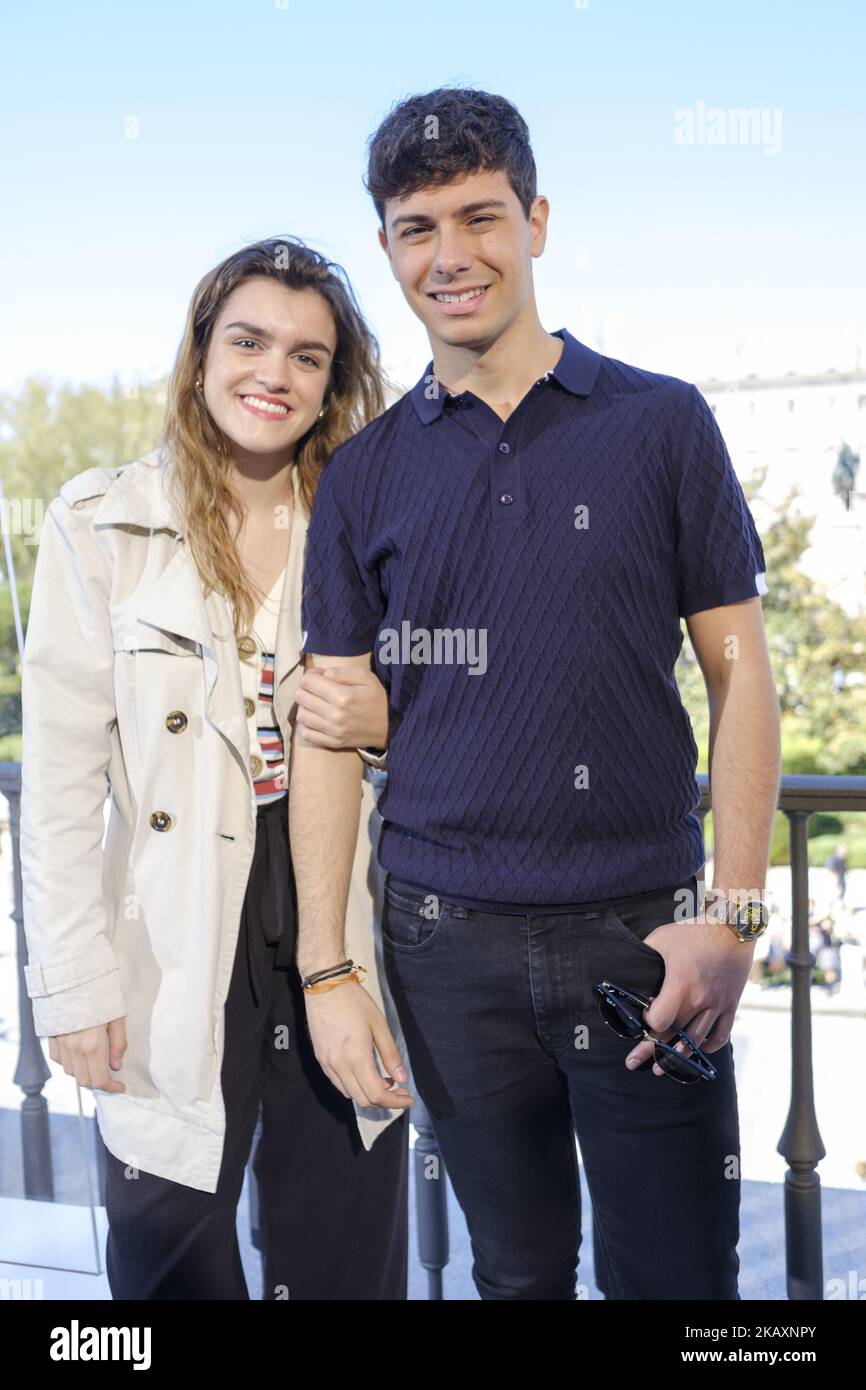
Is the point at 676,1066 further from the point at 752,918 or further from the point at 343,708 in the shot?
the point at 343,708

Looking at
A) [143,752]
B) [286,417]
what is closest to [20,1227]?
[143,752]

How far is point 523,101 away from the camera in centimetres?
147

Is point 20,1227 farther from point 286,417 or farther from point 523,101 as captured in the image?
point 523,101

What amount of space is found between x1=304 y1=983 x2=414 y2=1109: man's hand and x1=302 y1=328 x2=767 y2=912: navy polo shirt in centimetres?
20

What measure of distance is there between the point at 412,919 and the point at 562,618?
41 centimetres

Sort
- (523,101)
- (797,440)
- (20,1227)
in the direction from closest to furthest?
(523,101) → (20,1227) → (797,440)

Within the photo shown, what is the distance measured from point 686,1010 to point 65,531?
989 mm

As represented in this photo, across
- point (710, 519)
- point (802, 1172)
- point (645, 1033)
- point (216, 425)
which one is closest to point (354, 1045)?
point (645, 1033)

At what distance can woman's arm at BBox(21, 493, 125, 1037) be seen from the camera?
1.53m

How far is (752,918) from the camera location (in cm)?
136

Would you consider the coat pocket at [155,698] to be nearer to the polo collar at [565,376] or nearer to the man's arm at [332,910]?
the man's arm at [332,910]

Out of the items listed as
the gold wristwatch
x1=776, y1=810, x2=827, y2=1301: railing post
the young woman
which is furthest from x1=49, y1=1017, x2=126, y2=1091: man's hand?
x1=776, y1=810, x2=827, y2=1301: railing post

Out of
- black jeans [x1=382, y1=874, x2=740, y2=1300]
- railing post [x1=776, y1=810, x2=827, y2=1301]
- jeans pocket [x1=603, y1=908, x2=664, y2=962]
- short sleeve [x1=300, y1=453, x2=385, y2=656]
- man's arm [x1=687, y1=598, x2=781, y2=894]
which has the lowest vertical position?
railing post [x1=776, y1=810, x2=827, y2=1301]

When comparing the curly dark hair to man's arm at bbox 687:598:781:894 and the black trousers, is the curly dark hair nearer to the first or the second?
man's arm at bbox 687:598:781:894
